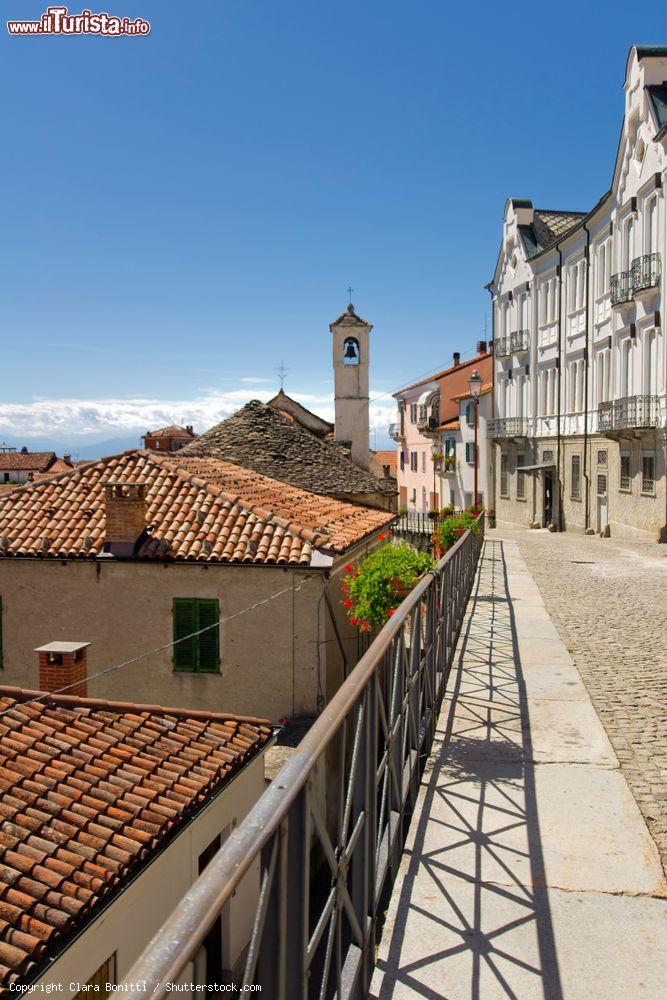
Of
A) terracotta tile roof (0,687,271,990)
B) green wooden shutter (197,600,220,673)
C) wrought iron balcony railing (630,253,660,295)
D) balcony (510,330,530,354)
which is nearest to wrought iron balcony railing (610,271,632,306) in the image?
wrought iron balcony railing (630,253,660,295)

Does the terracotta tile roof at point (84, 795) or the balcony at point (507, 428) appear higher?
the balcony at point (507, 428)

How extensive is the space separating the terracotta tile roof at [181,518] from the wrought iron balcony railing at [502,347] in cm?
2242

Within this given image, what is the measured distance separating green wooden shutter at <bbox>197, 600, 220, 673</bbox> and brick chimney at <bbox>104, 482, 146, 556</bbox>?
1.86m

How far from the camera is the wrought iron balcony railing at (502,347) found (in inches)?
1518

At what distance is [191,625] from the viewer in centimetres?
1412

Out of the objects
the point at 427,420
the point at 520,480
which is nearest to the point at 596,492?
the point at 520,480

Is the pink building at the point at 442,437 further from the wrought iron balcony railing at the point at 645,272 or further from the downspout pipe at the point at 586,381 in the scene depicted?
the wrought iron balcony railing at the point at 645,272

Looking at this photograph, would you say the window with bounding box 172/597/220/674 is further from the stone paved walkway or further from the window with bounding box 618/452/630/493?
the window with bounding box 618/452/630/493

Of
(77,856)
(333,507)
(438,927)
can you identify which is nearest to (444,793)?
(438,927)

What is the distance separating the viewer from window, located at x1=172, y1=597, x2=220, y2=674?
1397cm

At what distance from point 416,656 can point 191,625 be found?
406 inches

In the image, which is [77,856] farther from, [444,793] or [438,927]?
[438,927]

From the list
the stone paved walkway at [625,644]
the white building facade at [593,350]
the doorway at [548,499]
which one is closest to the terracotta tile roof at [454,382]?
the white building facade at [593,350]

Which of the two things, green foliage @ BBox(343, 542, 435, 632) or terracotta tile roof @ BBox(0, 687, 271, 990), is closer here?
terracotta tile roof @ BBox(0, 687, 271, 990)
